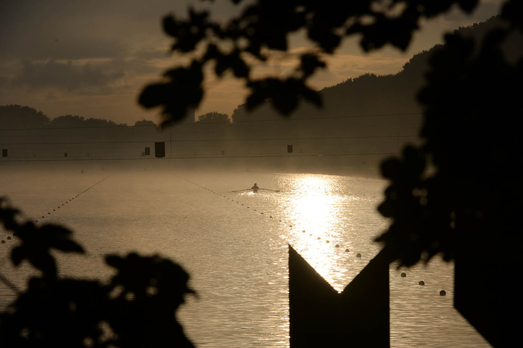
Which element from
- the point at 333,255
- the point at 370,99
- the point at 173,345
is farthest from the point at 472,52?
the point at 370,99

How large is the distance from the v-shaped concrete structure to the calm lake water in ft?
3.66

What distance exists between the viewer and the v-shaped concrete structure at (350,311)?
580cm

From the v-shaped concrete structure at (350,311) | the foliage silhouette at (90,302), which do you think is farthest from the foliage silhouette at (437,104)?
the v-shaped concrete structure at (350,311)

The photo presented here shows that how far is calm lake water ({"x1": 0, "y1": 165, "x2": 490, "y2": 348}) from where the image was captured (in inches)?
309

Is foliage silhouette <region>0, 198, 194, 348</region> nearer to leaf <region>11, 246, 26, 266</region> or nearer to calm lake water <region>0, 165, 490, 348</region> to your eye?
leaf <region>11, 246, 26, 266</region>

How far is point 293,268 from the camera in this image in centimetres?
628

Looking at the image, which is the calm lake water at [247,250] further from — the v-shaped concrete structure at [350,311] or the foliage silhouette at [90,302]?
the v-shaped concrete structure at [350,311]

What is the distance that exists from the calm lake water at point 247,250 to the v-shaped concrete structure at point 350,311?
1.11 metres

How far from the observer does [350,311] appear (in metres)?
5.80

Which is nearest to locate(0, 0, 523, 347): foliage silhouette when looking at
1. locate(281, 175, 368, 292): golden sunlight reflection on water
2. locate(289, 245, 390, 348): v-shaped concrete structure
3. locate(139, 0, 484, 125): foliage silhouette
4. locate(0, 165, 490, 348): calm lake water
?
locate(139, 0, 484, 125): foliage silhouette

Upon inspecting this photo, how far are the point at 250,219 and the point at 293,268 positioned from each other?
44.1 ft

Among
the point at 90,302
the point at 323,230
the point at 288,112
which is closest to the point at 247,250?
the point at 323,230

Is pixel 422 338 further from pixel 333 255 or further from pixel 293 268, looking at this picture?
pixel 333 255

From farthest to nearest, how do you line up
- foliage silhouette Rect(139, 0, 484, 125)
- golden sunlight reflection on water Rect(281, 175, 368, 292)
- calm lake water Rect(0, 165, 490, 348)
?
golden sunlight reflection on water Rect(281, 175, 368, 292)
calm lake water Rect(0, 165, 490, 348)
foliage silhouette Rect(139, 0, 484, 125)
